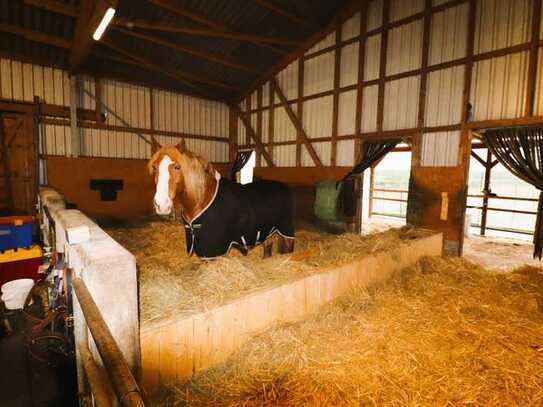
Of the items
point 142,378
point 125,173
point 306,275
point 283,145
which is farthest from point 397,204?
point 142,378

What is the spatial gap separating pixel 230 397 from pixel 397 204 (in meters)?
18.4

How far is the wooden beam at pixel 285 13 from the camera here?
6259 millimetres

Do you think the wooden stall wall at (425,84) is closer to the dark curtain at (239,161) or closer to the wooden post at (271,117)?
the wooden post at (271,117)

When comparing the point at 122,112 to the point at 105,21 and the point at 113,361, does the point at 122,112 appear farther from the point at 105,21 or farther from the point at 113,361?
the point at 113,361

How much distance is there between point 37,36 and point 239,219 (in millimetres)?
6441

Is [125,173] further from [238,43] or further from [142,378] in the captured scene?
[142,378]

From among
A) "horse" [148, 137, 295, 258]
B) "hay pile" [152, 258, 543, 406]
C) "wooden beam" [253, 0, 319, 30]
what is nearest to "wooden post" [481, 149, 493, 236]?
"wooden beam" [253, 0, 319, 30]

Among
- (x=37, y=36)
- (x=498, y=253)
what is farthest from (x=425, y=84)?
(x=37, y=36)

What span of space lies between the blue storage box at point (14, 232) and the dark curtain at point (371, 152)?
630 centimetres

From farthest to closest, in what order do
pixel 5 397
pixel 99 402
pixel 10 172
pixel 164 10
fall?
1. pixel 10 172
2. pixel 164 10
3. pixel 5 397
4. pixel 99 402

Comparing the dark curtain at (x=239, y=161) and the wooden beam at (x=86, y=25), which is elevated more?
the wooden beam at (x=86, y=25)

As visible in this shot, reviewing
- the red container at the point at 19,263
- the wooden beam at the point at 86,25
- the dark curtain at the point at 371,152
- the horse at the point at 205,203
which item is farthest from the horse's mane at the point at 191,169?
the dark curtain at the point at 371,152

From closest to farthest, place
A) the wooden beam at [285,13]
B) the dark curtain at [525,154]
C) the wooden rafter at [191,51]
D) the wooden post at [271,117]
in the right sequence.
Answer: the dark curtain at [525,154] → the wooden beam at [285,13] → the wooden rafter at [191,51] → the wooden post at [271,117]

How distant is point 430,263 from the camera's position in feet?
12.4
